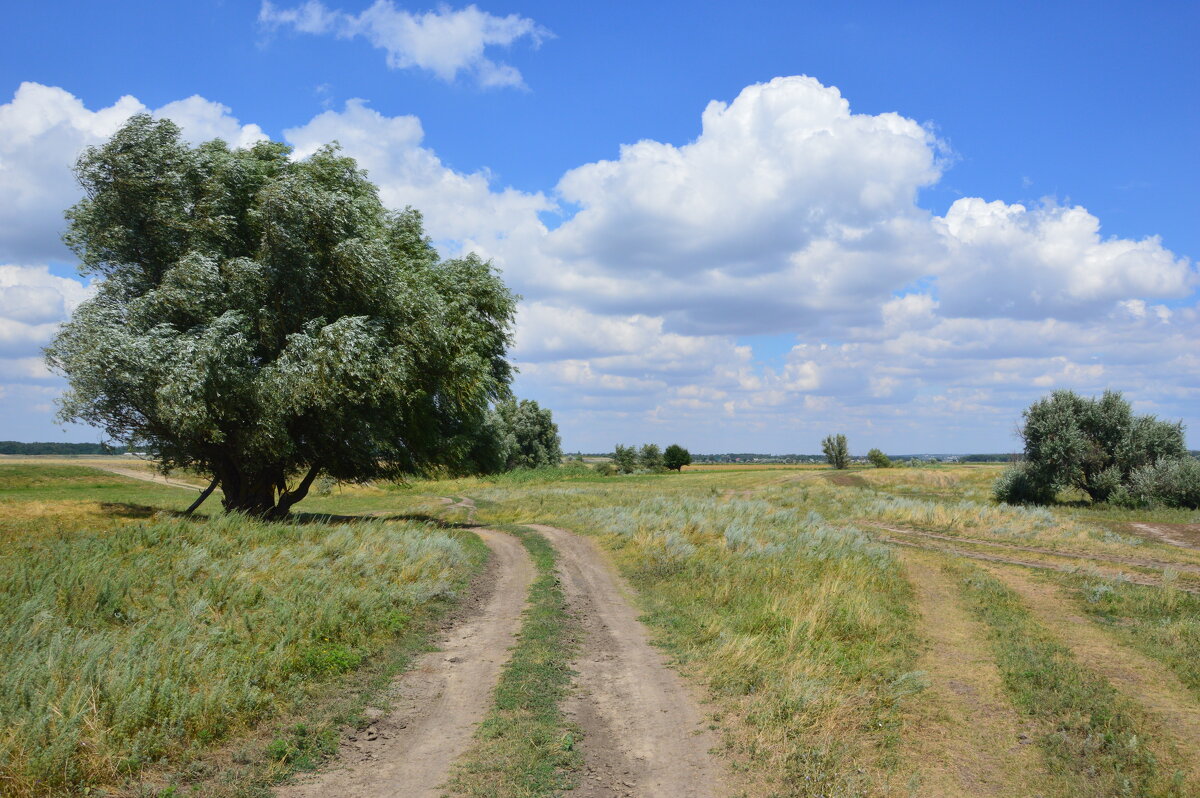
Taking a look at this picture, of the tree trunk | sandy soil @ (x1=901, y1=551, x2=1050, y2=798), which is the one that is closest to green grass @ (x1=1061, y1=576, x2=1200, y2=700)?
sandy soil @ (x1=901, y1=551, x2=1050, y2=798)

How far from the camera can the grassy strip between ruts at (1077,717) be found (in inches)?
298

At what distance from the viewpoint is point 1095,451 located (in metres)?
45.8

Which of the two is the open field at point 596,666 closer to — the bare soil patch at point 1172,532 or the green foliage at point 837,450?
the bare soil patch at point 1172,532

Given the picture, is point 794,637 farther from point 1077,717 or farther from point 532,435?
point 532,435

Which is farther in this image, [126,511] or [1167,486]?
[1167,486]

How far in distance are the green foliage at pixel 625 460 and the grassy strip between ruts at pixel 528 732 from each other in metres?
105

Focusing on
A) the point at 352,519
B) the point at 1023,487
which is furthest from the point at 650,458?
the point at 352,519

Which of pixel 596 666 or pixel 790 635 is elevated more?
pixel 790 635

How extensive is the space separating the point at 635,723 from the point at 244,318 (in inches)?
705

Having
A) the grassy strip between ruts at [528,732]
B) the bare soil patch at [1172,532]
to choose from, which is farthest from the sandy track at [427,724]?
the bare soil patch at [1172,532]

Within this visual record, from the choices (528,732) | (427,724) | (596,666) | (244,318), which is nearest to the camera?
(528,732)

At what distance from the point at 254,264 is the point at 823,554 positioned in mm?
19688

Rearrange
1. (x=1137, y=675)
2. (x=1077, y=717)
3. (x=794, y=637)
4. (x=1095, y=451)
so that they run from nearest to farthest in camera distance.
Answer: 1. (x=1077, y=717)
2. (x=1137, y=675)
3. (x=794, y=637)
4. (x=1095, y=451)

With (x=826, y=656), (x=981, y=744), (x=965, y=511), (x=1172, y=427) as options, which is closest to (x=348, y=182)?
(x=826, y=656)
